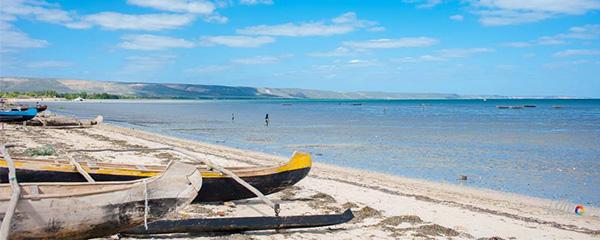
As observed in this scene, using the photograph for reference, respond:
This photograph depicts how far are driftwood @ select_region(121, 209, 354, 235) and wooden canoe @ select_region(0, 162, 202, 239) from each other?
1.04 m

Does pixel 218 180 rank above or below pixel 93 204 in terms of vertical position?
below

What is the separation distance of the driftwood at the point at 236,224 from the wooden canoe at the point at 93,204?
3.41 feet

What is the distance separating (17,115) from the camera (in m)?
26.0

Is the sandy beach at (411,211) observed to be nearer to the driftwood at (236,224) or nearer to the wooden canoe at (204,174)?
the driftwood at (236,224)

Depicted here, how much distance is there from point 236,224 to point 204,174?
169cm

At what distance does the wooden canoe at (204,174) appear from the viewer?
7.23m

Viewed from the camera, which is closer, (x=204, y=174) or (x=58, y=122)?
(x=204, y=174)

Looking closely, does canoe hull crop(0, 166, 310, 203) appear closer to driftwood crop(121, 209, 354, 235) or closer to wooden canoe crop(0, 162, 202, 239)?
driftwood crop(121, 209, 354, 235)

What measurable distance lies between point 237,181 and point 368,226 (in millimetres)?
2345

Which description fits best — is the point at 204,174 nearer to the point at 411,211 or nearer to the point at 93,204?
the point at 93,204

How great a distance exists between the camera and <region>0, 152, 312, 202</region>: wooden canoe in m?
7.23
